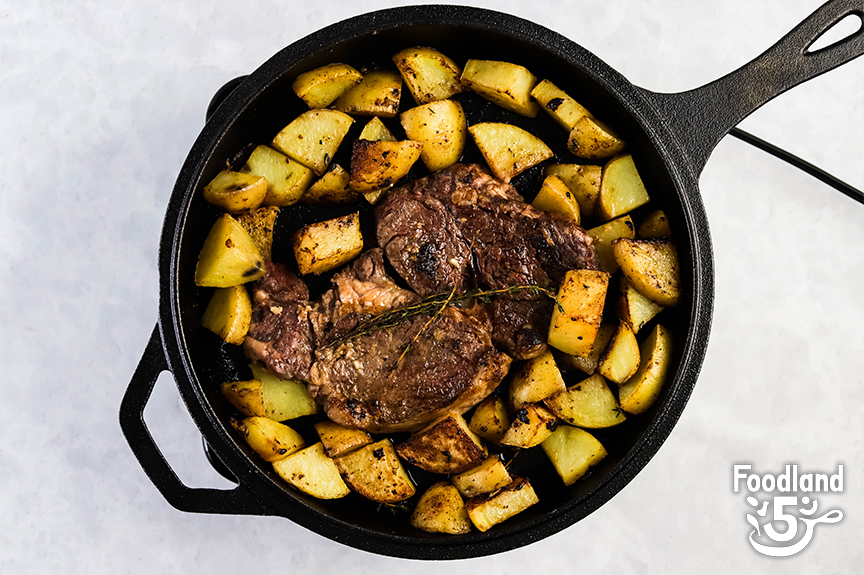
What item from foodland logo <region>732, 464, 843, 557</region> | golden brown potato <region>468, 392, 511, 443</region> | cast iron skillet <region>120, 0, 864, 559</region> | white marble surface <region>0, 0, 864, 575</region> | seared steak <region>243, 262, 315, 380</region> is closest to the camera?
cast iron skillet <region>120, 0, 864, 559</region>

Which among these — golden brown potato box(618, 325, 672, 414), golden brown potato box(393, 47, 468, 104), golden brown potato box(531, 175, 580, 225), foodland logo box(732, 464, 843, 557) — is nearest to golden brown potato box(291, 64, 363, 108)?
golden brown potato box(393, 47, 468, 104)

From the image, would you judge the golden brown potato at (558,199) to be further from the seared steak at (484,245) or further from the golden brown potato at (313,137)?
the golden brown potato at (313,137)

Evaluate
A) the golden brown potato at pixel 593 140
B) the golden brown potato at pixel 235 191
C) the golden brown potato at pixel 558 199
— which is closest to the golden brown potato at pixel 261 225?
the golden brown potato at pixel 235 191

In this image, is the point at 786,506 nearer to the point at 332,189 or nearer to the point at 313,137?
the point at 332,189

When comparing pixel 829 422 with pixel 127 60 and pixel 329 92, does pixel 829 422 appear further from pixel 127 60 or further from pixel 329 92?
pixel 127 60

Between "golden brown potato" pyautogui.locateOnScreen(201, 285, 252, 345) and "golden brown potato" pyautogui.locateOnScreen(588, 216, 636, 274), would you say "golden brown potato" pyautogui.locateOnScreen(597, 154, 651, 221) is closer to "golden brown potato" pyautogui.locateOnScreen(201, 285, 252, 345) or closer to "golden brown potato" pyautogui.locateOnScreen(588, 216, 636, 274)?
"golden brown potato" pyautogui.locateOnScreen(588, 216, 636, 274)

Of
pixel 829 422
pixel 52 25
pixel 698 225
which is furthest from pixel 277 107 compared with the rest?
pixel 829 422
